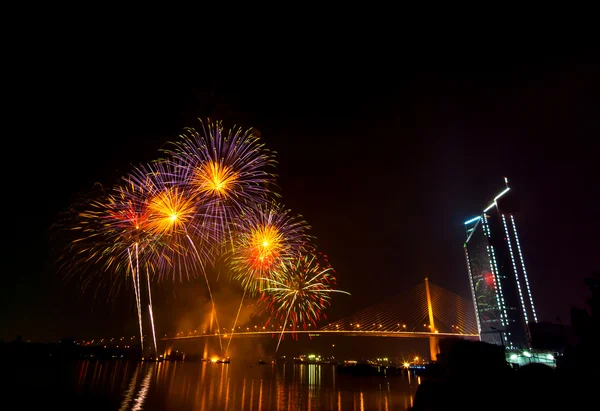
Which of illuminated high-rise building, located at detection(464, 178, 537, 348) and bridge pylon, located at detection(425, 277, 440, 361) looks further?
illuminated high-rise building, located at detection(464, 178, 537, 348)

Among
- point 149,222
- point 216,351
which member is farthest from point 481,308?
point 149,222

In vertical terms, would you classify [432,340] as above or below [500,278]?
below

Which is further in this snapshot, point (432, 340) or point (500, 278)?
point (500, 278)

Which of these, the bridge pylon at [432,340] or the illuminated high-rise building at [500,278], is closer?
the bridge pylon at [432,340]

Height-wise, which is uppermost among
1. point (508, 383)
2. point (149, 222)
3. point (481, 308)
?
point (481, 308)

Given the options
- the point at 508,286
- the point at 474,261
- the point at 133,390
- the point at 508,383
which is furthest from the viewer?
the point at 474,261

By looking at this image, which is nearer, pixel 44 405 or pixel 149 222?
pixel 149 222

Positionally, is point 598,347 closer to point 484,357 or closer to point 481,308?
point 484,357

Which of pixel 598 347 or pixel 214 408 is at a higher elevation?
pixel 598 347
